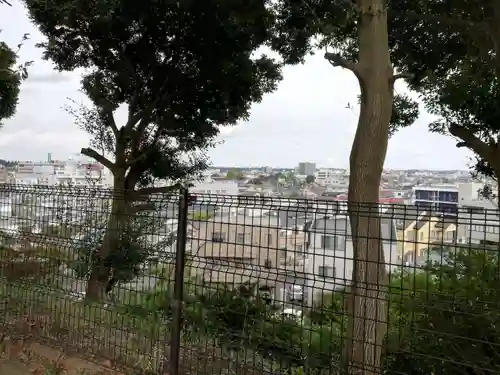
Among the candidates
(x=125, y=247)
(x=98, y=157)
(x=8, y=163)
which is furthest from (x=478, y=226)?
(x=98, y=157)

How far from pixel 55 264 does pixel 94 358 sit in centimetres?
83

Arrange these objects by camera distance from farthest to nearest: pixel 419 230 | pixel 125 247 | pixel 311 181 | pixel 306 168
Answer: pixel 306 168, pixel 311 181, pixel 125 247, pixel 419 230

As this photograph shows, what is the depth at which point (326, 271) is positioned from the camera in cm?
271

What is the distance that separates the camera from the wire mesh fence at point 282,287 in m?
2.62

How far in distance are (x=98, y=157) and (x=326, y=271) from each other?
23.4ft

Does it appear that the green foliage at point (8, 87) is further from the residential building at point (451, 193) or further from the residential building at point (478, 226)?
the residential building at point (478, 226)

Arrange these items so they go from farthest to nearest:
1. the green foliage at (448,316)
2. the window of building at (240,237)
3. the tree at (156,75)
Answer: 1. the tree at (156,75)
2. the window of building at (240,237)
3. the green foliage at (448,316)

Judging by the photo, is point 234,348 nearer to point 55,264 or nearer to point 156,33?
point 55,264

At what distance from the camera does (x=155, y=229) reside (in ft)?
11.4

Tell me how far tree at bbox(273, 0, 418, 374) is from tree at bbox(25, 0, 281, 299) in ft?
3.59

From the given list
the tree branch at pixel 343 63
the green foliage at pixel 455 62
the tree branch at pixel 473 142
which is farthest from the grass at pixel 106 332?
the tree branch at pixel 473 142

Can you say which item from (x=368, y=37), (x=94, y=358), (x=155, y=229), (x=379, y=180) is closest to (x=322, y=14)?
(x=368, y=37)

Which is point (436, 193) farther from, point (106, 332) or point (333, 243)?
point (106, 332)

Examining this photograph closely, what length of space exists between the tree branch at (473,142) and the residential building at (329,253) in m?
3.67
